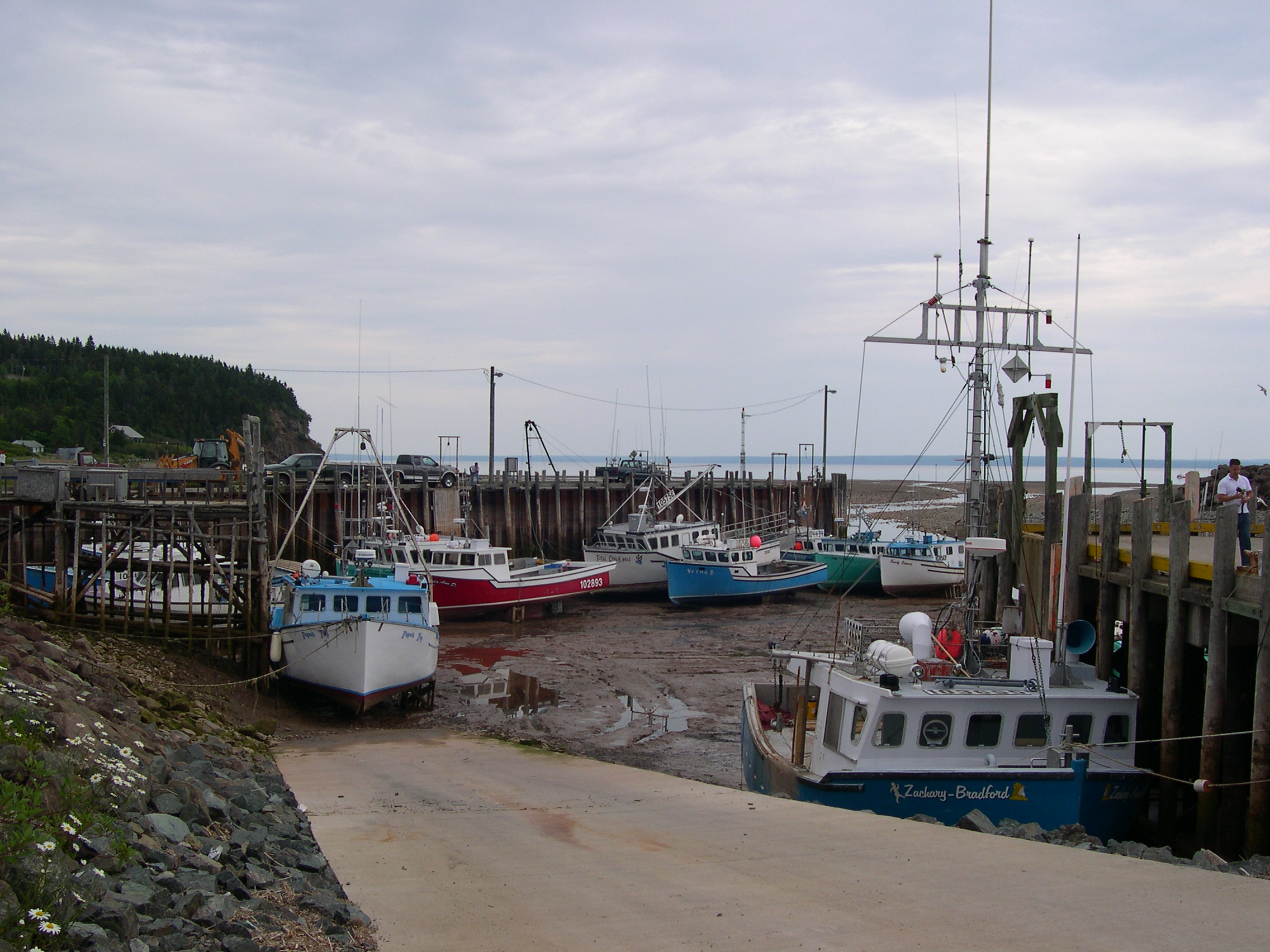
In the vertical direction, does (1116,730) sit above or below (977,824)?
above

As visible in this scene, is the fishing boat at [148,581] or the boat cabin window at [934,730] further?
the fishing boat at [148,581]

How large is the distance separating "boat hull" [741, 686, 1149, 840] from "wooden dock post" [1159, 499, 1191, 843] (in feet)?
1.00

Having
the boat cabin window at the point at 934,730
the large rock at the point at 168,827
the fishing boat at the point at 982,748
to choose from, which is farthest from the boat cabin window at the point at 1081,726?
A: the large rock at the point at 168,827

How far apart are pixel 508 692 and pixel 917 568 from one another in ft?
68.4

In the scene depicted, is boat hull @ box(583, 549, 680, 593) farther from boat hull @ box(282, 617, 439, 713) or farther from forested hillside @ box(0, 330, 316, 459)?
forested hillside @ box(0, 330, 316, 459)

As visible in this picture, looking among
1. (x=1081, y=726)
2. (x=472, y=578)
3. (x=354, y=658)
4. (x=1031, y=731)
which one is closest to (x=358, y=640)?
(x=354, y=658)

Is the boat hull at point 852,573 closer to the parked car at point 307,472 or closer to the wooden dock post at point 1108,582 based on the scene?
the parked car at point 307,472

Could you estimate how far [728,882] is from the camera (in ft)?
26.7

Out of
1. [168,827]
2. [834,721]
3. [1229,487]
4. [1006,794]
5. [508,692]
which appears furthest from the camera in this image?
[508,692]

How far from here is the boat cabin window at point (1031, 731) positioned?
38.0ft

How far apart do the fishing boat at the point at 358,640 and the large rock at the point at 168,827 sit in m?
10.7

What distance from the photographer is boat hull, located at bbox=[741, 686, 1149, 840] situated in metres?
11.1

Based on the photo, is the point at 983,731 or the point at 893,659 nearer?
the point at 983,731

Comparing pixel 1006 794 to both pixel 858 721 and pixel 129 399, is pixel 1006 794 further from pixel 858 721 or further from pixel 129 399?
pixel 129 399
